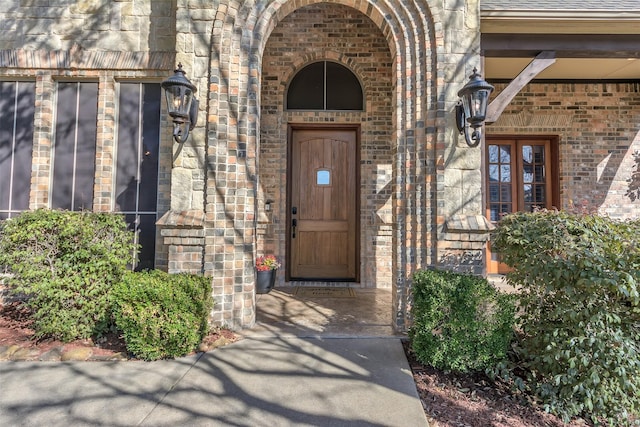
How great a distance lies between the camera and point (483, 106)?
2.96 metres

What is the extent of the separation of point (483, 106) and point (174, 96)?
2826 mm

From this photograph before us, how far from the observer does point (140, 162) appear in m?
3.87

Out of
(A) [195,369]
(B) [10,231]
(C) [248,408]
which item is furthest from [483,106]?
(B) [10,231]

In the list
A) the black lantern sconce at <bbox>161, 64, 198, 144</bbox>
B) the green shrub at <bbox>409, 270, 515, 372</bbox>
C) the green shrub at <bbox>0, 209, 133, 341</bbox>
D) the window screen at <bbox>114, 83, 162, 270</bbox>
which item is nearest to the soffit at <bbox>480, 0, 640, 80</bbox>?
the green shrub at <bbox>409, 270, 515, 372</bbox>

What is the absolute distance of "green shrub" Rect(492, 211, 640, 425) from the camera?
202cm

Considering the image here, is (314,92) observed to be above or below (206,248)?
above

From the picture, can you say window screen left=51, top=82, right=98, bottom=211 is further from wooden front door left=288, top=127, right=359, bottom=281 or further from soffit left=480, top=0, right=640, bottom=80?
soffit left=480, top=0, right=640, bottom=80

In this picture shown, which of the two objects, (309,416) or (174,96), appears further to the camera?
(174,96)

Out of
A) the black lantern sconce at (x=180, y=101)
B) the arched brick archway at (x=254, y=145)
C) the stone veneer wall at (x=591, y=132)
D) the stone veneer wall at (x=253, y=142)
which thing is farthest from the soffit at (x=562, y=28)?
the black lantern sconce at (x=180, y=101)

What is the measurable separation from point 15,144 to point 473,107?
5173 millimetres

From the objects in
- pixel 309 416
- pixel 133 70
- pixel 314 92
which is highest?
pixel 314 92

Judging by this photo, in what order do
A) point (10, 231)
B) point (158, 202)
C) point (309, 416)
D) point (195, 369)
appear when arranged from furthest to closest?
point (158, 202) < point (10, 231) < point (195, 369) < point (309, 416)

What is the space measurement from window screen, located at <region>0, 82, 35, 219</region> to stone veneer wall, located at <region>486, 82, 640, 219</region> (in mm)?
6521

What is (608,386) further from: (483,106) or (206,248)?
(206,248)
